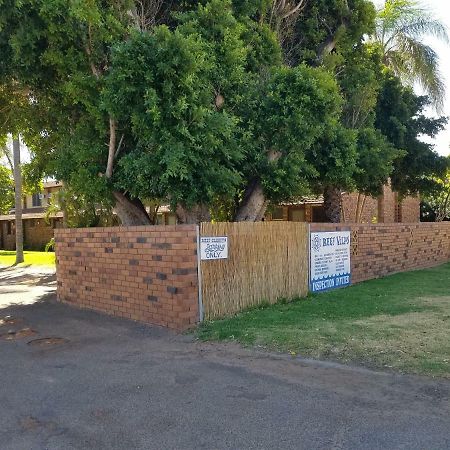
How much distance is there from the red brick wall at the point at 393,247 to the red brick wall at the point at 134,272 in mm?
3947

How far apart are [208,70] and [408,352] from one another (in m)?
5.25

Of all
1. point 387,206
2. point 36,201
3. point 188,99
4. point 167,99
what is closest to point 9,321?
point 167,99

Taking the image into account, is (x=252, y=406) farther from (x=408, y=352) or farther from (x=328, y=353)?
(x=408, y=352)

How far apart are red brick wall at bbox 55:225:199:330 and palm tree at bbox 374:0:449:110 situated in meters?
12.4

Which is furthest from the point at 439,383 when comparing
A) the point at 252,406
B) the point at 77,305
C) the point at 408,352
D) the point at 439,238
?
the point at 439,238

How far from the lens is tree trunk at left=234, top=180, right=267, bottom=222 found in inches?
417

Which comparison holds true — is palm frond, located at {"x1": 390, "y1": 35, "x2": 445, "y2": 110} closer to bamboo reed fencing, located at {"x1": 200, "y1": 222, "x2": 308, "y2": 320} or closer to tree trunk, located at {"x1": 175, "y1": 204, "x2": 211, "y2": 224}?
bamboo reed fencing, located at {"x1": 200, "y1": 222, "x2": 308, "y2": 320}

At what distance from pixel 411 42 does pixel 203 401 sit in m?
16.3

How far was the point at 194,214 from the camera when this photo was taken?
9.77 metres

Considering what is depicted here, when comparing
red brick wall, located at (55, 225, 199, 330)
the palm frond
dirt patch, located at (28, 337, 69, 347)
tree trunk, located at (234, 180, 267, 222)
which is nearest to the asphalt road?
dirt patch, located at (28, 337, 69, 347)

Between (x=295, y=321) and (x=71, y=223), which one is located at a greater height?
(x=71, y=223)

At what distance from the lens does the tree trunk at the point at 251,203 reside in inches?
417

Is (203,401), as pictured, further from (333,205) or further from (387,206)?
(387,206)

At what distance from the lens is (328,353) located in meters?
6.19
